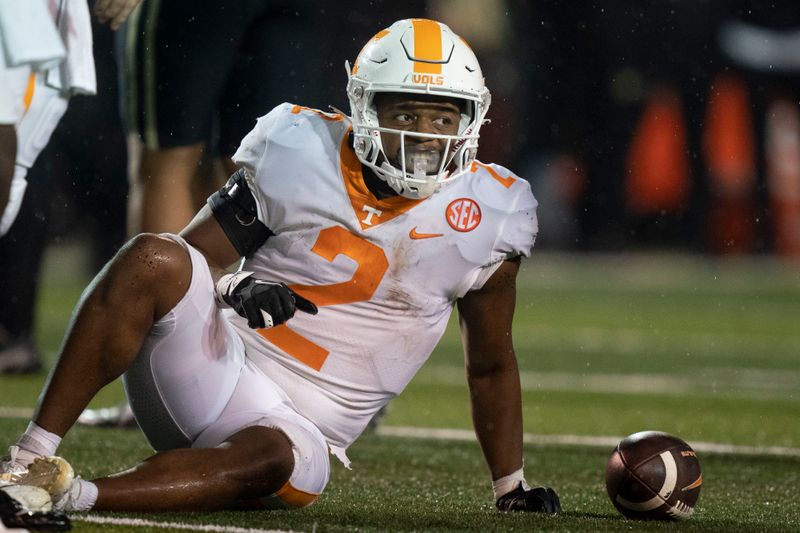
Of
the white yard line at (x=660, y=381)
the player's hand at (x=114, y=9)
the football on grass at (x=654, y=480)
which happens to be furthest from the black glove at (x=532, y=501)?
the white yard line at (x=660, y=381)

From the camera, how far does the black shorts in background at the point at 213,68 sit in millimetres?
4145

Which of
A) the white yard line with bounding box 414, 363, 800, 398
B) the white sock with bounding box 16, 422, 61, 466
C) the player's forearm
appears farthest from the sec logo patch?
the white yard line with bounding box 414, 363, 800, 398

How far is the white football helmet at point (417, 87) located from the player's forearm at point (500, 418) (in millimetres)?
426

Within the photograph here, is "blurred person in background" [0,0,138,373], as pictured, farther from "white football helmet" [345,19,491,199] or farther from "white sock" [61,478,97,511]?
"white sock" [61,478,97,511]

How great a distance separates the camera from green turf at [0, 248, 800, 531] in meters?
2.98

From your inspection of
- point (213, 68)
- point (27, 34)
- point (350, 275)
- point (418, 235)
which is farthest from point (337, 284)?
point (213, 68)

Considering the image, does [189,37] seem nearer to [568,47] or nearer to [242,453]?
[242,453]

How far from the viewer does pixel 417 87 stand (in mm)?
2924

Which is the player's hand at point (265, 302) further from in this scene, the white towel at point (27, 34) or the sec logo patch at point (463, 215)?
the white towel at point (27, 34)

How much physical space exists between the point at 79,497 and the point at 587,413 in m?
3.05

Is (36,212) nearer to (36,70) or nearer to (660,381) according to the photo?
(36,70)

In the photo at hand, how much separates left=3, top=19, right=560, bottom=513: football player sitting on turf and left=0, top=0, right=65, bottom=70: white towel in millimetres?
961

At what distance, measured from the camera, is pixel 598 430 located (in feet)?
15.9

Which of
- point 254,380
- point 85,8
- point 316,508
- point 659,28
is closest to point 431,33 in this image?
point 254,380
